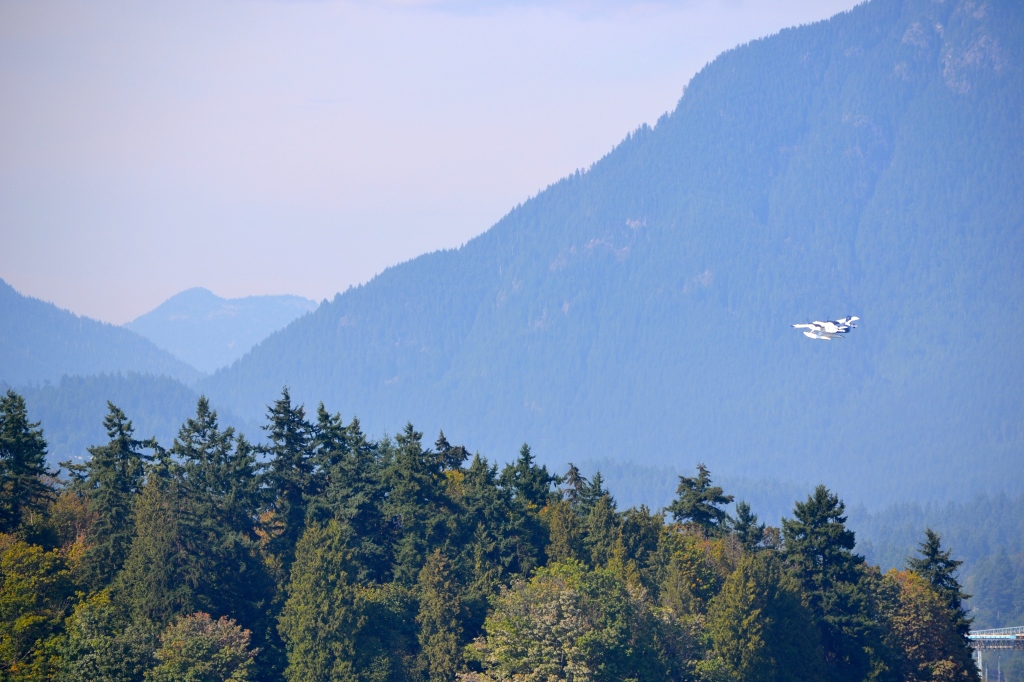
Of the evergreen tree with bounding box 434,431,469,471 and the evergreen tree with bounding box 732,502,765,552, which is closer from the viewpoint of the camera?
the evergreen tree with bounding box 434,431,469,471

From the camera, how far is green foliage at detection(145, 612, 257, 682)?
7719 centimetres

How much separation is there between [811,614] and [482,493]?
25.5 m

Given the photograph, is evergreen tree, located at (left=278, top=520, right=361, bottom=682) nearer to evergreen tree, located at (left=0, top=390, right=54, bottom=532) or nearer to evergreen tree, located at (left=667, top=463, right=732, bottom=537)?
evergreen tree, located at (left=0, top=390, right=54, bottom=532)

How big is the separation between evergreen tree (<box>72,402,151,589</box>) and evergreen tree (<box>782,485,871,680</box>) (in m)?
48.1

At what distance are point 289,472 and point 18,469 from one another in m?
18.5

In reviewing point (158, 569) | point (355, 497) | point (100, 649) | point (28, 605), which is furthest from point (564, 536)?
point (28, 605)

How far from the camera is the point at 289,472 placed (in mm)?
99312

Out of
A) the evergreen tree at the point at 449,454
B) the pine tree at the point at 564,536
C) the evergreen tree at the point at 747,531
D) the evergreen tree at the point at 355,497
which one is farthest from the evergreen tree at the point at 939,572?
the evergreen tree at the point at 355,497

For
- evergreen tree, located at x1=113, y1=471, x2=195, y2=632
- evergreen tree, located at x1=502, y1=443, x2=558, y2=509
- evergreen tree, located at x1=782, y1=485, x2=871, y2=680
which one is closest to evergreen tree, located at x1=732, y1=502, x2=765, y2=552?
evergreen tree, located at x1=782, y1=485, x2=871, y2=680

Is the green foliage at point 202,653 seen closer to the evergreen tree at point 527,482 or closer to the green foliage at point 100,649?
the green foliage at point 100,649

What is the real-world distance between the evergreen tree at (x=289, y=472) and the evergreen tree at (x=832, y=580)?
36.6m

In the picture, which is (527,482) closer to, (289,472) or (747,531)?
(747,531)

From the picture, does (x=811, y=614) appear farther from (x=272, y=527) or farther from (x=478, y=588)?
(x=272, y=527)

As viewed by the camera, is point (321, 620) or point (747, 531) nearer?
point (321, 620)
